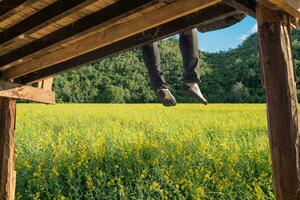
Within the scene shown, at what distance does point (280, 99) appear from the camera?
1.92m

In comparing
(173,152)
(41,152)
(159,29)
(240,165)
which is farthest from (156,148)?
(159,29)

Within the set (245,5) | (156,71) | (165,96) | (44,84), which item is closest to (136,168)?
(44,84)

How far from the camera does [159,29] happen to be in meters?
2.86

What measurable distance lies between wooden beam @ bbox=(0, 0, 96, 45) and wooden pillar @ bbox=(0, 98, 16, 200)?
157 centimetres

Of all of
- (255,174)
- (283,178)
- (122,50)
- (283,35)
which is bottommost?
(255,174)

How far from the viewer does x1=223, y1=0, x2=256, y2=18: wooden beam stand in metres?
2.02

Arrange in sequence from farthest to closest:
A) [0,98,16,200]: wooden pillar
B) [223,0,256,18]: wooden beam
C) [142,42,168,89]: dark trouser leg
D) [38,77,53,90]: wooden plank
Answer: [38,77,53,90]: wooden plank < [0,98,16,200]: wooden pillar < [142,42,168,89]: dark trouser leg < [223,0,256,18]: wooden beam

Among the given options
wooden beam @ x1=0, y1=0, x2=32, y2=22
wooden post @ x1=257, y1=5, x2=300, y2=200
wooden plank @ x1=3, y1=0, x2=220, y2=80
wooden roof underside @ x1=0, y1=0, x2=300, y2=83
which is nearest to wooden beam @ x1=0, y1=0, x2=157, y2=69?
wooden roof underside @ x1=0, y1=0, x2=300, y2=83

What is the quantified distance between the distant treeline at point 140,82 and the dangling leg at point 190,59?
2993 centimetres

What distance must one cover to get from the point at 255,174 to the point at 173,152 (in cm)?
168

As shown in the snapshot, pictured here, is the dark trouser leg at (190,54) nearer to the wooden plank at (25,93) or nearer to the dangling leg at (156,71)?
the dangling leg at (156,71)

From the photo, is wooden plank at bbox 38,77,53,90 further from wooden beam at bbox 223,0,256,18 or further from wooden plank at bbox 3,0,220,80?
wooden beam at bbox 223,0,256,18

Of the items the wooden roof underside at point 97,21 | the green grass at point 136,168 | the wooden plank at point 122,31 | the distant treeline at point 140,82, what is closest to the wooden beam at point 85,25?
the wooden roof underside at point 97,21

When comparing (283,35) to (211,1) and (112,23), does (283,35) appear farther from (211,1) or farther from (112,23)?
(112,23)
